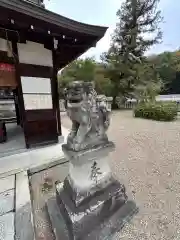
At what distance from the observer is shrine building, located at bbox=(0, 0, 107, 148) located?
270cm

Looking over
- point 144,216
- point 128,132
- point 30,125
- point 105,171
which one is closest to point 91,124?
point 105,171

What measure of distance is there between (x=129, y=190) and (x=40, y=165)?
5.40 feet

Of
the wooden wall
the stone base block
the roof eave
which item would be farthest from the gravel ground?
the roof eave

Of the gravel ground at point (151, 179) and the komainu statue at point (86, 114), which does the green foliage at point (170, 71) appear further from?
the komainu statue at point (86, 114)

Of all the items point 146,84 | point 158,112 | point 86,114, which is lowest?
point 158,112

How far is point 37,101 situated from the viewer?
3637 mm

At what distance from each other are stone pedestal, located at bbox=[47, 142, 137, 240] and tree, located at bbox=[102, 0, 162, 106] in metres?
11.0

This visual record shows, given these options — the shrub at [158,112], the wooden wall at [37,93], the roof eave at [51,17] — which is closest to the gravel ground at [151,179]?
the wooden wall at [37,93]

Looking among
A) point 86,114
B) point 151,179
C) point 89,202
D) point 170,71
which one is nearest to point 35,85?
point 86,114

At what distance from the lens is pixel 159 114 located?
23.4 feet

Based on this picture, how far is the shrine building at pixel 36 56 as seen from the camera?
8.85 feet

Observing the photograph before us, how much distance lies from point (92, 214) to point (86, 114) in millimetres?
1005

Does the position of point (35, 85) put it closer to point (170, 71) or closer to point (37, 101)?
point (37, 101)

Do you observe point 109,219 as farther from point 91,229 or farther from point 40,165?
point 40,165
